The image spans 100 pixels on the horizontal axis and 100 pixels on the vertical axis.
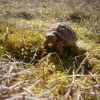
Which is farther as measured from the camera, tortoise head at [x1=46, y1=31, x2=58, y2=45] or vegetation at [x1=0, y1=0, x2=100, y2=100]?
tortoise head at [x1=46, y1=31, x2=58, y2=45]

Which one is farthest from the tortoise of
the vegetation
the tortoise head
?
the vegetation

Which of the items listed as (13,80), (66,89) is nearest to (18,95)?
(13,80)

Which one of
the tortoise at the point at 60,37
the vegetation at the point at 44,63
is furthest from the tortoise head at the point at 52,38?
the vegetation at the point at 44,63

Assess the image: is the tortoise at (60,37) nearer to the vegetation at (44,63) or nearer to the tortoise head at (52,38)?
the tortoise head at (52,38)

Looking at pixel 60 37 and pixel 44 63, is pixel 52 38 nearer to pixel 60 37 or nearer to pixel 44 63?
pixel 60 37

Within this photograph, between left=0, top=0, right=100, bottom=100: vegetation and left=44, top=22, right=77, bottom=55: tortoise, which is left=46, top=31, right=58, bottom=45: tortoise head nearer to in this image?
left=44, top=22, right=77, bottom=55: tortoise

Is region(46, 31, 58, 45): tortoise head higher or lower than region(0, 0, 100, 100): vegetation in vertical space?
higher

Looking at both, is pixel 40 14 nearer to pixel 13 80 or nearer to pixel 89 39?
pixel 89 39

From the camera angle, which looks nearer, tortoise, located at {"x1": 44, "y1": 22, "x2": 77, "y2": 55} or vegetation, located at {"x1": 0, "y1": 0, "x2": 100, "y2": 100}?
vegetation, located at {"x1": 0, "y1": 0, "x2": 100, "y2": 100}
